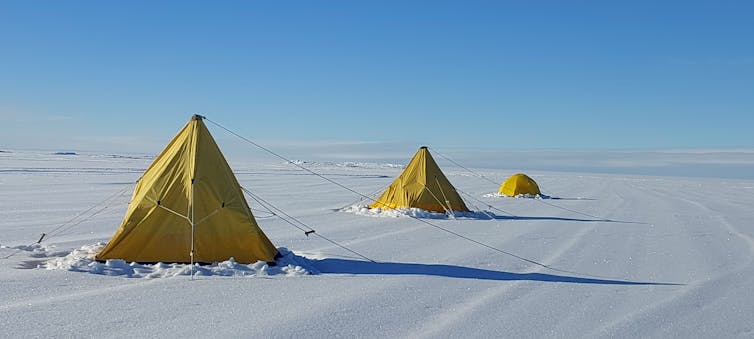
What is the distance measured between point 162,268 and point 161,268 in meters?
0.02

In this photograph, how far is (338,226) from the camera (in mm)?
16797

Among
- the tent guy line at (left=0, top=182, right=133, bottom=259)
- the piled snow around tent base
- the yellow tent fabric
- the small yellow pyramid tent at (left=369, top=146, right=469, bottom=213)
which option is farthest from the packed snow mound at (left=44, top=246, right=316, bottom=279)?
the yellow tent fabric

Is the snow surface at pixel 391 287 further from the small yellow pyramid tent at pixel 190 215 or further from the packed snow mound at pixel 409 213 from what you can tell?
the packed snow mound at pixel 409 213

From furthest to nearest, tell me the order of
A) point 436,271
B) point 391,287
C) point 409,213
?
point 409,213 < point 436,271 < point 391,287

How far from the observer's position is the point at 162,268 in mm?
9414

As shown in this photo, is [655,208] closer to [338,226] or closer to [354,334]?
[338,226]

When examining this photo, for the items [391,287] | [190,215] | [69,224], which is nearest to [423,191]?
[69,224]

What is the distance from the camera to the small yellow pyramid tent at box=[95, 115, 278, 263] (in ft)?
31.8

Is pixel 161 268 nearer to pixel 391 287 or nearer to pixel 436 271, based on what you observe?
pixel 391 287

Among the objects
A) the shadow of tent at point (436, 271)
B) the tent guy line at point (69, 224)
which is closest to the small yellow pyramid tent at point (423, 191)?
the tent guy line at point (69, 224)

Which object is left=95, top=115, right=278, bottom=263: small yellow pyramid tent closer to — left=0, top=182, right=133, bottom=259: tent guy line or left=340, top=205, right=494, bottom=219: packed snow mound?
left=0, top=182, right=133, bottom=259: tent guy line

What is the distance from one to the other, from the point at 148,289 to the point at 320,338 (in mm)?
2785

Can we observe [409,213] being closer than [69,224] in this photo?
No

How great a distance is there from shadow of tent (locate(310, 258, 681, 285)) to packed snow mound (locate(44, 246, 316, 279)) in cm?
71
